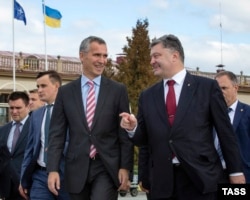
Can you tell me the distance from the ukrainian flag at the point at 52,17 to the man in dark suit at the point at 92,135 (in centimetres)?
3324

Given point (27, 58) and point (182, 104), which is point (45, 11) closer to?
point (27, 58)

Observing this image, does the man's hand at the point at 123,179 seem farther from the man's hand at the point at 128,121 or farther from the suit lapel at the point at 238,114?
the suit lapel at the point at 238,114

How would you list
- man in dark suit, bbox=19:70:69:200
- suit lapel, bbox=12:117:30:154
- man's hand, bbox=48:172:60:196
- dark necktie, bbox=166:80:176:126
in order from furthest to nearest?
1. suit lapel, bbox=12:117:30:154
2. man in dark suit, bbox=19:70:69:200
3. man's hand, bbox=48:172:60:196
4. dark necktie, bbox=166:80:176:126

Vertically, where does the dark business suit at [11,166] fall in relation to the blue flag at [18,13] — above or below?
below

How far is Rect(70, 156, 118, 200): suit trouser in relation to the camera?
6.65 metres

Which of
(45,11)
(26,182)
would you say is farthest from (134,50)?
(26,182)

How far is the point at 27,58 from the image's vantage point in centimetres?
4659

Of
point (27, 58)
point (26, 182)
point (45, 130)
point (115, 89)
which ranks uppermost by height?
point (27, 58)

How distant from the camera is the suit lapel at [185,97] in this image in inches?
239

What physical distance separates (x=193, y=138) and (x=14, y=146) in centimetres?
396

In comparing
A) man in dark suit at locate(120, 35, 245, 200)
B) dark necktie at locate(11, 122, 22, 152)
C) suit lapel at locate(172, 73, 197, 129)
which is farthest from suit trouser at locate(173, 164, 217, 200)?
dark necktie at locate(11, 122, 22, 152)

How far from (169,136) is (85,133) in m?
1.06

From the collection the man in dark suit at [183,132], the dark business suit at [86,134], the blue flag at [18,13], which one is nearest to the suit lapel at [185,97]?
the man in dark suit at [183,132]

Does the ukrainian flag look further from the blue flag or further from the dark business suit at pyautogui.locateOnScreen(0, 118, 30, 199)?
the dark business suit at pyautogui.locateOnScreen(0, 118, 30, 199)
